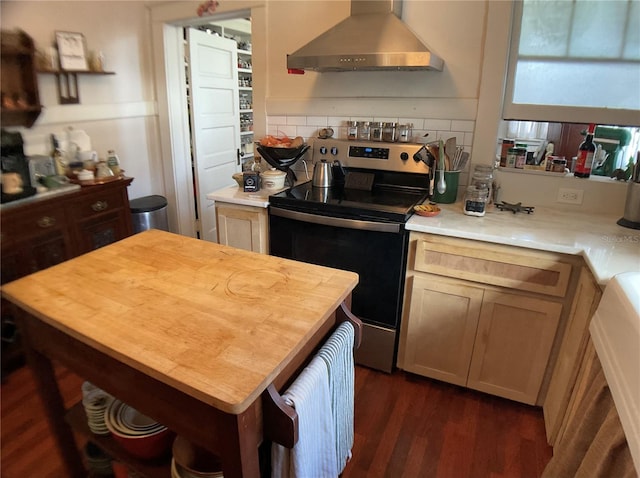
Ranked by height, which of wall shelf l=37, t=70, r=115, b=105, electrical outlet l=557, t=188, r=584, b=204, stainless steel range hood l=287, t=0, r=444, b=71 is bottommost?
electrical outlet l=557, t=188, r=584, b=204

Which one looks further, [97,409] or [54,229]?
[54,229]

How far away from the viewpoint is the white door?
3248 millimetres

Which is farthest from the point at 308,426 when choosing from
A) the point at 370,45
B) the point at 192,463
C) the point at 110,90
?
the point at 110,90

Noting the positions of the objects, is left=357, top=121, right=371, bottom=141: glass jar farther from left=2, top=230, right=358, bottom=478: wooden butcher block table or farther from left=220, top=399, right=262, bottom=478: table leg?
left=220, top=399, right=262, bottom=478: table leg

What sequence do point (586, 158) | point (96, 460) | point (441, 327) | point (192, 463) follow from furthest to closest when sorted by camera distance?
1. point (586, 158)
2. point (441, 327)
3. point (96, 460)
4. point (192, 463)

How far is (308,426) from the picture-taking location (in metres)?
0.96

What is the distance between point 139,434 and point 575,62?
96.2 inches

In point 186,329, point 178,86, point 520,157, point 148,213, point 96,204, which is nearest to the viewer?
point 186,329

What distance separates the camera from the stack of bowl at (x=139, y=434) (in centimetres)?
116

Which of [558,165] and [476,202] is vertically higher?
[558,165]

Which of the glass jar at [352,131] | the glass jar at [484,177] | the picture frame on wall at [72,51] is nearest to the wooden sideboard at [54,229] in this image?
the picture frame on wall at [72,51]

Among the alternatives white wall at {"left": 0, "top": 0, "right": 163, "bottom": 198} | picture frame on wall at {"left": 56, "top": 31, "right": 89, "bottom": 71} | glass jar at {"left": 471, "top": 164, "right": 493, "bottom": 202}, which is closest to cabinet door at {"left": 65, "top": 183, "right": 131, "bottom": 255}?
white wall at {"left": 0, "top": 0, "right": 163, "bottom": 198}

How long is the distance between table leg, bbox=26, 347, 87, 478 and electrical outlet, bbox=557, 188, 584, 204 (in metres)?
2.36

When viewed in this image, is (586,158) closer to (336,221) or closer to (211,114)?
(336,221)
